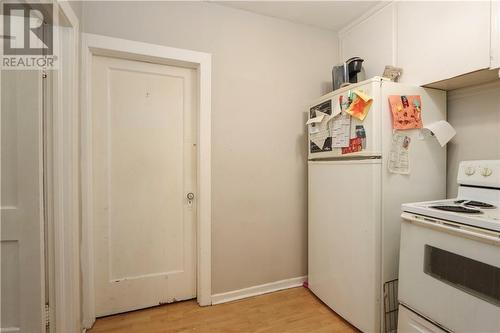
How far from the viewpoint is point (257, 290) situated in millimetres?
2135

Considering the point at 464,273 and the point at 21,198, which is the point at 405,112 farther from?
A: the point at 21,198

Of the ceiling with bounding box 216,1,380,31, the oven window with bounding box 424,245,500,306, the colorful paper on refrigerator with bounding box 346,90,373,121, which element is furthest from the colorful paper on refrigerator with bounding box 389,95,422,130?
the ceiling with bounding box 216,1,380,31

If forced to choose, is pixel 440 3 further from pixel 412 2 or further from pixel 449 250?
pixel 449 250

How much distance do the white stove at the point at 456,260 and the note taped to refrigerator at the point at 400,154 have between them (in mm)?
263

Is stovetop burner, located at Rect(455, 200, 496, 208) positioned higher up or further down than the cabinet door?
further down

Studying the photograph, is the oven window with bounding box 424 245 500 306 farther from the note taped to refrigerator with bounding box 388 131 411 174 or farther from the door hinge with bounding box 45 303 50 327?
the door hinge with bounding box 45 303 50 327

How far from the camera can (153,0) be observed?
180 centimetres

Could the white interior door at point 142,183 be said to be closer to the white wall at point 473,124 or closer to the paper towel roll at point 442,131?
the paper towel roll at point 442,131

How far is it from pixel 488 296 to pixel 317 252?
1126 millimetres

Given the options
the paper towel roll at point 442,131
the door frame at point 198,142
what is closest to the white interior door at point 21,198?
the door frame at point 198,142

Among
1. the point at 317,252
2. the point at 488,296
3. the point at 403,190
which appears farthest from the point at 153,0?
the point at 488,296

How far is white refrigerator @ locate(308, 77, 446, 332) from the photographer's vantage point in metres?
1.52

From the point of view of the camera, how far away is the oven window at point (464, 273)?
1023mm

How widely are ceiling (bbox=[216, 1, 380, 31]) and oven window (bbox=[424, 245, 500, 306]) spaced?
200 centimetres
